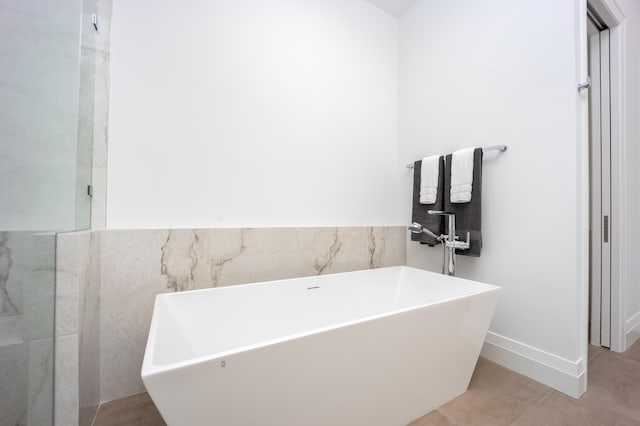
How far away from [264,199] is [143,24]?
110 centimetres

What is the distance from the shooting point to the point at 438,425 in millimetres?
1084

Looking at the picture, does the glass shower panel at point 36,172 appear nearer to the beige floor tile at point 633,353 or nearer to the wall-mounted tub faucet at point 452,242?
the wall-mounted tub faucet at point 452,242

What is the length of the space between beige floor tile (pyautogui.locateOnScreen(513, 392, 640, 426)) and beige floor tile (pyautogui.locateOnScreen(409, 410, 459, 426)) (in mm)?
276

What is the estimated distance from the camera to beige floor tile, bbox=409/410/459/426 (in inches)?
42.9

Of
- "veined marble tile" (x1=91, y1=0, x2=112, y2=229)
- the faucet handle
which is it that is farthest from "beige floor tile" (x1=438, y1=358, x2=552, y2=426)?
"veined marble tile" (x1=91, y1=0, x2=112, y2=229)

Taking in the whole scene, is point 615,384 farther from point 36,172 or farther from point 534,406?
point 36,172

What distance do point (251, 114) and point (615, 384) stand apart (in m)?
2.48

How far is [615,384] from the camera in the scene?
52.0 inches

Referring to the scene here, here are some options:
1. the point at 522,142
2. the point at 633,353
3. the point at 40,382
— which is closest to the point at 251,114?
the point at 40,382

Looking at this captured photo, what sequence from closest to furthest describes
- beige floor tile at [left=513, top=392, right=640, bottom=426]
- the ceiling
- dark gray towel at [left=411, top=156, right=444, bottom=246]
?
beige floor tile at [left=513, top=392, right=640, bottom=426] < dark gray towel at [left=411, top=156, right=444, bottom=246] < the ceiling

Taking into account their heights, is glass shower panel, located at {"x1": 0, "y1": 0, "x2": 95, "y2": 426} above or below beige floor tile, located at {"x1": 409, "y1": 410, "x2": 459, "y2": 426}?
above

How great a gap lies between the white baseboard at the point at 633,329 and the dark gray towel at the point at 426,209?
141cm

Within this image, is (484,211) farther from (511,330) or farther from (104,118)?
(104,118)

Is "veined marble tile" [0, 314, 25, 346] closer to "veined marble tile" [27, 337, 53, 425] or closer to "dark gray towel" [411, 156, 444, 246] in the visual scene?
"veined marble tile" [27, 337, 53, 425]
